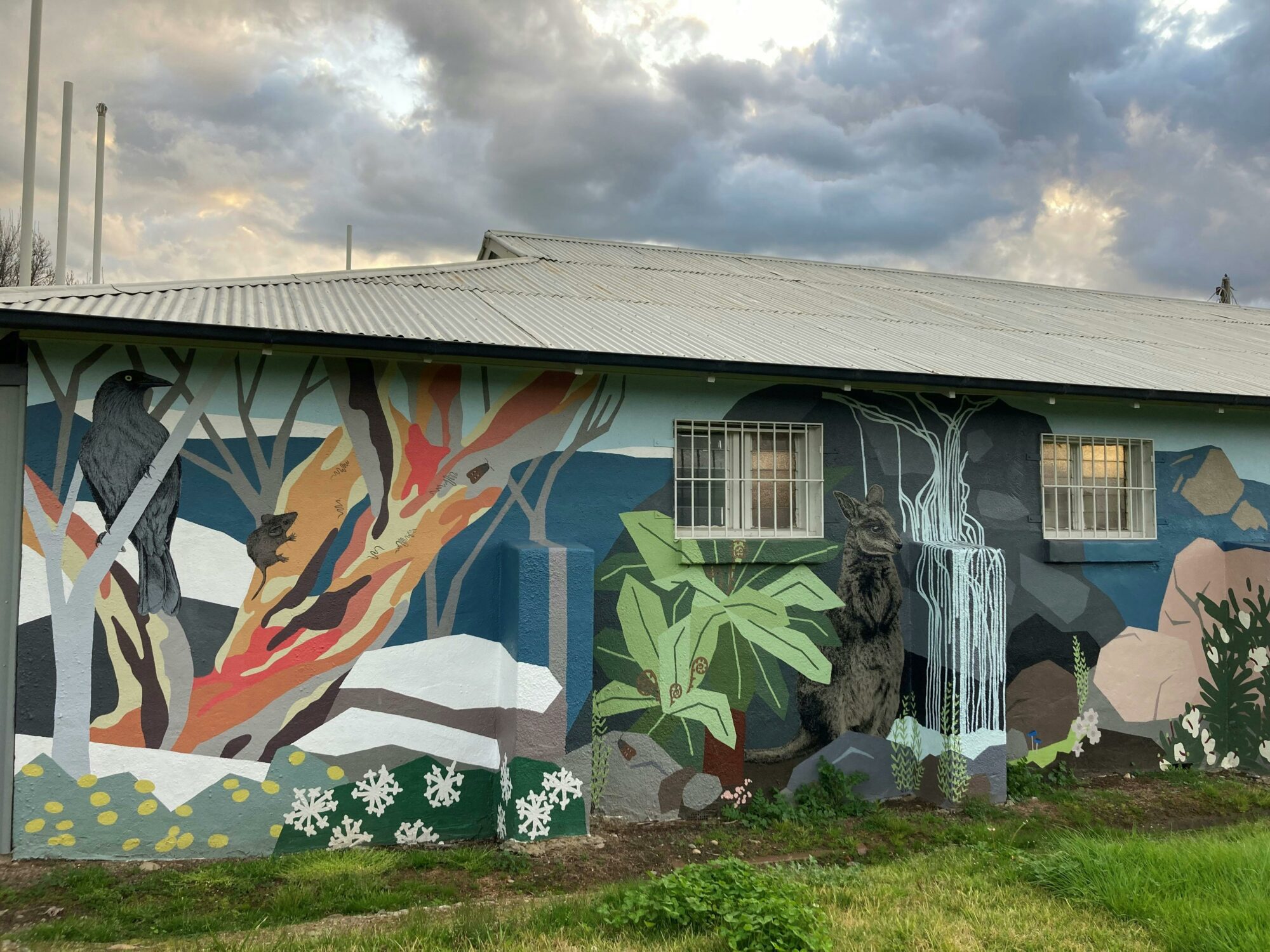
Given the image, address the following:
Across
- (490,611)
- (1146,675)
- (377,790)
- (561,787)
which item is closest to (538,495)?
(490,611)

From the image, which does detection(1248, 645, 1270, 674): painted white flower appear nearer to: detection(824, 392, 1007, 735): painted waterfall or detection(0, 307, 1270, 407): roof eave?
detection(0, 307, 1270, 407): roof eave

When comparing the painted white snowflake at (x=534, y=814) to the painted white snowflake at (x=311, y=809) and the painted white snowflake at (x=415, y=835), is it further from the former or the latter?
the painted white snowflake at (x=311, y=809)

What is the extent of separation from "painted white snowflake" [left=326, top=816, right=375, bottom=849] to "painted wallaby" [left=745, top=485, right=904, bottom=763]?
325 cm

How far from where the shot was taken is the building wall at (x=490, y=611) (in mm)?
5586

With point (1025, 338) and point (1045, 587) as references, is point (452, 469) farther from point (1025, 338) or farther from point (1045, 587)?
point (1025, 338)

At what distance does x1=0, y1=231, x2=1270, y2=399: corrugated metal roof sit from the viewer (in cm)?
622

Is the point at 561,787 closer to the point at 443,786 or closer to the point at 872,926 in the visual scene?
the point at 443,786

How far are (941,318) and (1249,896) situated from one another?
6.46m

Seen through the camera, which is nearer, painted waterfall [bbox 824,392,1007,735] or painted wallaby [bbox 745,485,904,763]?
painted waterfall [bbox 824,392,1007,735]

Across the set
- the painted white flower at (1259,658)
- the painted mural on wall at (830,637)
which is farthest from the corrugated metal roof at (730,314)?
the painted white flower at (1259,658)

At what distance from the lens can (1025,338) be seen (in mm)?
9242

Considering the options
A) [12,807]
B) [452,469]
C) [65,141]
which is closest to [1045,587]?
[452,469]

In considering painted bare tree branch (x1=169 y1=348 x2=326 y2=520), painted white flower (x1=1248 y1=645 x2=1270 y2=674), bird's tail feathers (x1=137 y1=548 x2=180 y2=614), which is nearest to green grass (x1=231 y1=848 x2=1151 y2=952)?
bird's tail feathers (x1=137 y1=548 x2=180 y2=614)

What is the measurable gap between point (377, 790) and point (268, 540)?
5.87ft
